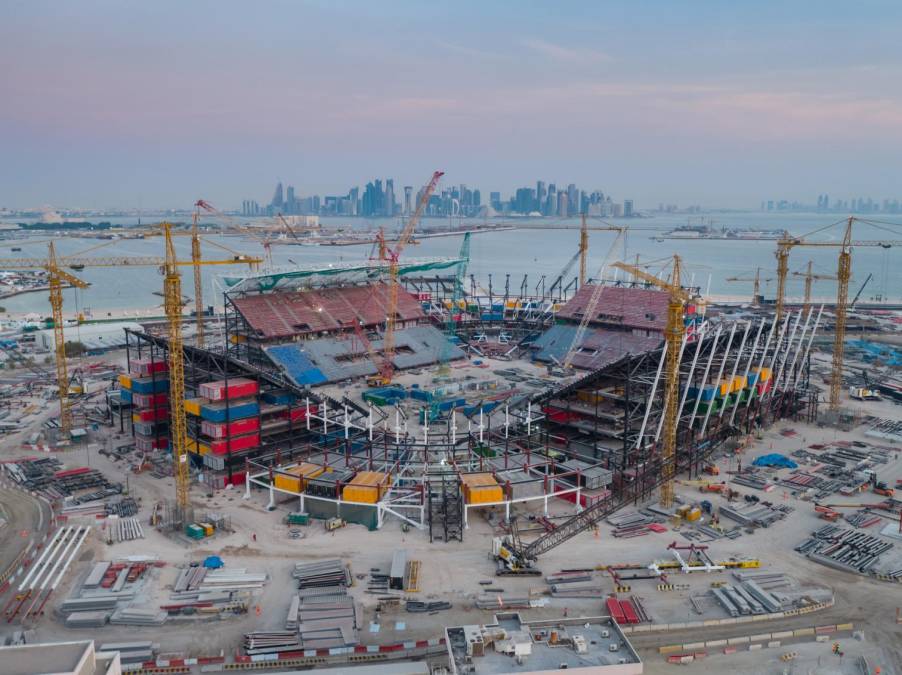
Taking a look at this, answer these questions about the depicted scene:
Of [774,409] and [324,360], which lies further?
[324,360]

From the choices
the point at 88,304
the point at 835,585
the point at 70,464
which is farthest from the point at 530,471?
the point at 88,304

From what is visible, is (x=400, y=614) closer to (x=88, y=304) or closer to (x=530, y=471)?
(x=530, y=471)

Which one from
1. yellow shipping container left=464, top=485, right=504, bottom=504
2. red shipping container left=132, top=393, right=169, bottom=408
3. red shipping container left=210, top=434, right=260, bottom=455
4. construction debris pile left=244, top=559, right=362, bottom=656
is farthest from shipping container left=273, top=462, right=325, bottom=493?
red shipping container left=132, top=393, right=169, bottom=408

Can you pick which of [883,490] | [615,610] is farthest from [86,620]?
[883,490]

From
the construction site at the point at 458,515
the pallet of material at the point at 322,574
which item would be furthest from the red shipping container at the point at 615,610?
the pallet of material at the point at 322,574

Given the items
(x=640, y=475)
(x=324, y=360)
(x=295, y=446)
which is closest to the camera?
(x=640, y=475)

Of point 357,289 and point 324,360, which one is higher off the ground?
point 357,289

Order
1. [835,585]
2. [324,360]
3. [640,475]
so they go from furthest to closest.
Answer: [324,360] < [640,475] < [835,585]

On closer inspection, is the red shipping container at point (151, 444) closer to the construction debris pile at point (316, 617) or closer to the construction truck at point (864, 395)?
the construction debris pile at point (316, 617)

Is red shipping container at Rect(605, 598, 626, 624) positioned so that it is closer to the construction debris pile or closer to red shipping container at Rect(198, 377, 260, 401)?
the construction debris pile
